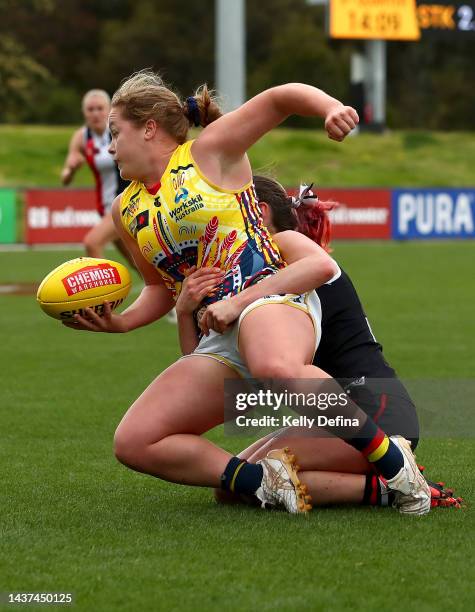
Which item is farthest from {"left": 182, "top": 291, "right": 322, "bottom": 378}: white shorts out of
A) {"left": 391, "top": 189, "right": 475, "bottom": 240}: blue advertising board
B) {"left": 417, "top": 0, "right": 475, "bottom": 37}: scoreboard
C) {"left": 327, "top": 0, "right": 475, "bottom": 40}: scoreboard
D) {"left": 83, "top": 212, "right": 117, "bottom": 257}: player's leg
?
{"left": 327, "top": 0, "right": 475, "bottom": 40}: scoreboard

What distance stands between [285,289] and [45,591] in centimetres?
142

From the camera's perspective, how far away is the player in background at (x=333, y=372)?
4637 millimetres

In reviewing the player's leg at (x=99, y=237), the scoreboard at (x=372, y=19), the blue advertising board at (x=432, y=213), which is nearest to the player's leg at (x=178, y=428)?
the player's leg at (x=99, y=237)

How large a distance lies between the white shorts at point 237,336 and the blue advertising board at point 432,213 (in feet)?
63.1

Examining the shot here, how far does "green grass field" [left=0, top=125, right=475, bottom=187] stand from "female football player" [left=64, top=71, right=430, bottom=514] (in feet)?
82.3

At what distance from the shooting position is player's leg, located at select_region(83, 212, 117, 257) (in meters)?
11.4

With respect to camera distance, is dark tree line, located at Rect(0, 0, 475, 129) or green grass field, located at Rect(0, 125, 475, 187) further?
dark tree line, located at Rect(0, 0, 475, 129)

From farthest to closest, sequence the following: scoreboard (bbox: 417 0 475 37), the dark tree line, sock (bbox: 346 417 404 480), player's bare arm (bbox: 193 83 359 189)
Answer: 1. the dark tree line
2. scoreboard (bbox: 417 0 475 37)
3. sock (bbox: 346 417 404 480)
4. player's bare arm (bbox: 193 83 359 189)

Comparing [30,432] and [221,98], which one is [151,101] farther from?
[30,432]

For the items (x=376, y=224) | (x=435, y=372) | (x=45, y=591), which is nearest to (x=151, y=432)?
(x=45, y=591)

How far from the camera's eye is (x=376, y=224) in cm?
2391

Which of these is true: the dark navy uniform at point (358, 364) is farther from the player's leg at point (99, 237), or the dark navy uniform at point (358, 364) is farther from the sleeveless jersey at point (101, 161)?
the sleeveless jersey at point (101, 161)

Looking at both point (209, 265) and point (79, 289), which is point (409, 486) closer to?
point (209, 265)
